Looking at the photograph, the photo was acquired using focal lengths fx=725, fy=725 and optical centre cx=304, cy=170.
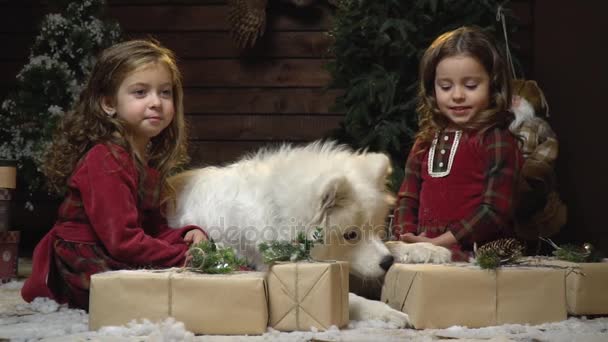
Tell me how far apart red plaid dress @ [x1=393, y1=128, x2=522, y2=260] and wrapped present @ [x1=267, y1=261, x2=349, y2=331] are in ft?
2.75

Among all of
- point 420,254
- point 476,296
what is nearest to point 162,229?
point 420,254

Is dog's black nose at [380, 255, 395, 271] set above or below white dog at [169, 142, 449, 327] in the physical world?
below

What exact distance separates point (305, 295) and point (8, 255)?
2.30 metres

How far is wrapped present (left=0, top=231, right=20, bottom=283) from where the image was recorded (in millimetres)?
3863

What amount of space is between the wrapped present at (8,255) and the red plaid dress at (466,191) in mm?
2094

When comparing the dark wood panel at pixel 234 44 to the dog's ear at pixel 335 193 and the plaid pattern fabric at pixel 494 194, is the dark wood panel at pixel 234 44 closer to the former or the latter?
the plaid pattern fabric at pixel 494 194

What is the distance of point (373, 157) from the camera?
2732 mm

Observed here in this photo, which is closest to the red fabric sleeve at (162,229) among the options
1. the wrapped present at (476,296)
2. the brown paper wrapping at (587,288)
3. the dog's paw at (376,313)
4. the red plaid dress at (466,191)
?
the dog's paw at (376,313)

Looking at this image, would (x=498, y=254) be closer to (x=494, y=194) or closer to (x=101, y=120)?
(x=494, y=194)

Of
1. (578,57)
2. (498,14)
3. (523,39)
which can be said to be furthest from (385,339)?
(523,39)

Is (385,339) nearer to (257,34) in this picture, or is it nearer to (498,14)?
(498,14)

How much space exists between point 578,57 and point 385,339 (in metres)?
3.82

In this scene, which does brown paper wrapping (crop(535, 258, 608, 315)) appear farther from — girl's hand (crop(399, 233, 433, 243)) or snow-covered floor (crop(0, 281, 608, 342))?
girl's hand (crop(399, 233, 433, 243))

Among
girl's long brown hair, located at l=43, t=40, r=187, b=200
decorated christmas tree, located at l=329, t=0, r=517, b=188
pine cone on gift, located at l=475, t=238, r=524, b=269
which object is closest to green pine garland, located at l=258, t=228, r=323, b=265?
pine cone on gift, located at l=475, t=238, r=524, b=269
